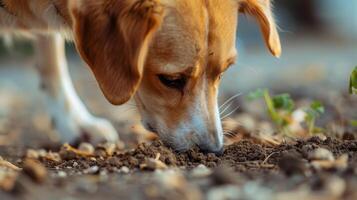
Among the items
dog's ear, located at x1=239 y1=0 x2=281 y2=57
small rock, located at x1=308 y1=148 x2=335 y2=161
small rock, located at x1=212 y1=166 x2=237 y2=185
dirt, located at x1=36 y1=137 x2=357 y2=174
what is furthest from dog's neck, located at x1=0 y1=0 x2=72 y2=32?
small rock, located at x1=212 y1=166 x2=237 y2=185

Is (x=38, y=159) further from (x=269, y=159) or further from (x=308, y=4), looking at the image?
(x=308, y=4)

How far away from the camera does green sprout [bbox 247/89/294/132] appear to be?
4043 millimetres

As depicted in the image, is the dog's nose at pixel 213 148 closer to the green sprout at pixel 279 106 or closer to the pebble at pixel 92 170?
the green sprout at pixel 279 106

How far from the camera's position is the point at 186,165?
3168mm

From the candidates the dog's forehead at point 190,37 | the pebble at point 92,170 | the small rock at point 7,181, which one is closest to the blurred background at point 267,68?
the dog's forehead at point 190,37

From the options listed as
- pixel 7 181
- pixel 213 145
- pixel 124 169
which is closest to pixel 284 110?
pixel 213 145

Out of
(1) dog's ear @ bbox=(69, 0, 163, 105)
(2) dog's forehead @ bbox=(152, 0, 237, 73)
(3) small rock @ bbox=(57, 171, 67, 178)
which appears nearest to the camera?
(3) small rock @ bbox=(57, 171, 67, 178)

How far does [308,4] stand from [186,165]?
38.1 ft

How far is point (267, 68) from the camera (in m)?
9.61

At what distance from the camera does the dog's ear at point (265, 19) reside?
3.95 meters

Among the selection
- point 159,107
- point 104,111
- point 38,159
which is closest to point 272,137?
point 159,107

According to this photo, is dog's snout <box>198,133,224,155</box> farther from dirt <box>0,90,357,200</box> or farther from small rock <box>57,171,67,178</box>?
small rock <box>57,171,67,178</box>

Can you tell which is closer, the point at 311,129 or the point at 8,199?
the point at 8,199

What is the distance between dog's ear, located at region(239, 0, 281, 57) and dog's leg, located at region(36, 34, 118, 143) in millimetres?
1248
